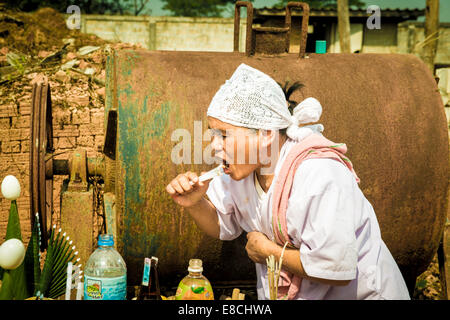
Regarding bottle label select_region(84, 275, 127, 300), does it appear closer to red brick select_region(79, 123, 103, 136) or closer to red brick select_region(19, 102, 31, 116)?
red brick select_region(79, 123, 103, 136)

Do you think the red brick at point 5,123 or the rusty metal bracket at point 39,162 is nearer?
the rusty metal bracket at point 39,162

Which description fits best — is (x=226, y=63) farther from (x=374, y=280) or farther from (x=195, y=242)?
(x=374, y=280)

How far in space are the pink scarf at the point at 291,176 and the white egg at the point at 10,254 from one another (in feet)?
3.08

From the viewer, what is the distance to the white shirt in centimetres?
159

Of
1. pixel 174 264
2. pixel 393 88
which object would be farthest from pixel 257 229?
pixel 393 88

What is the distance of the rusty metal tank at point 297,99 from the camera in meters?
2.39

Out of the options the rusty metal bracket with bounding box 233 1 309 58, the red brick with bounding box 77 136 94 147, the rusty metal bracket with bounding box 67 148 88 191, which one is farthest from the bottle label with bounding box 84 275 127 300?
the red brick with bounding box 77 136 94 147

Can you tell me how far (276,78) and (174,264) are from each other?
1.22m

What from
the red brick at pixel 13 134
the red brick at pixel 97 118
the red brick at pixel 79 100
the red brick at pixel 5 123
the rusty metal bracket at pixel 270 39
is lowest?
the red brick at pixel 13 134

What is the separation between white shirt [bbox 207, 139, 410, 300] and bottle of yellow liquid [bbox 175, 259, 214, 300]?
0.31 m

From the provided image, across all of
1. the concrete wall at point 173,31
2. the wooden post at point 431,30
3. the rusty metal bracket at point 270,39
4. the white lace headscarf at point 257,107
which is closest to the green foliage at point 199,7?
the concrete wall at point 173,31

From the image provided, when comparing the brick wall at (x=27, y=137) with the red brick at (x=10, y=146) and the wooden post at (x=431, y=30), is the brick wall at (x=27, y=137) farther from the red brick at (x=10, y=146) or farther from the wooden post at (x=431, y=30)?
the wooden post at (x=431, y=30)

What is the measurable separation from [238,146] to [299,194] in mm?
328

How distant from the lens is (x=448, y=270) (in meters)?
3.06
